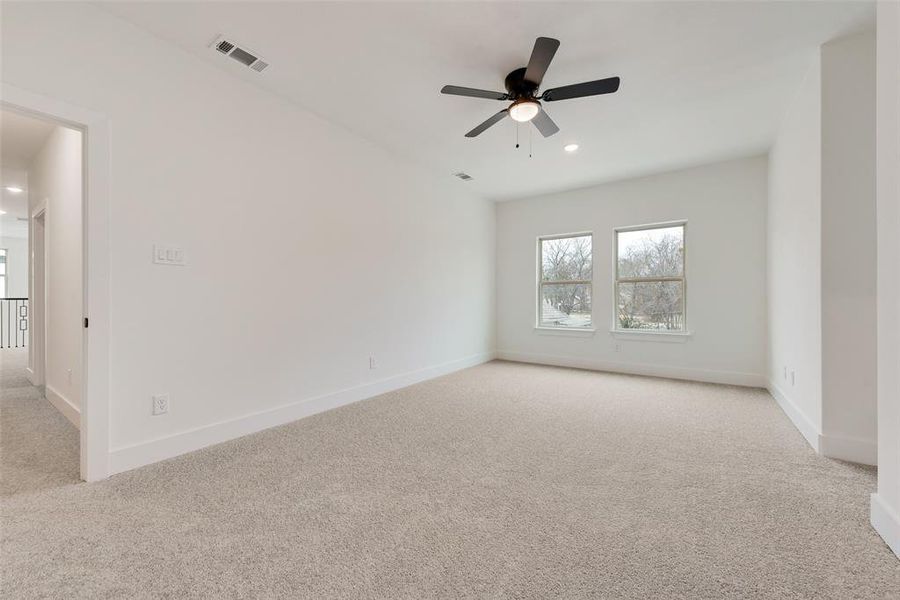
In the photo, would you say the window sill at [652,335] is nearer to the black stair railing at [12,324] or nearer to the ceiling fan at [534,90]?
the ceiling fan at [534,90]

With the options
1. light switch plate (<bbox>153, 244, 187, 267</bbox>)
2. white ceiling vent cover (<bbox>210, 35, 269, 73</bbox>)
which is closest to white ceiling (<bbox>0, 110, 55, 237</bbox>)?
light switch plate (<bbox>153, 244, 187, 267</bbox>)

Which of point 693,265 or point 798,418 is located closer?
point 798,418

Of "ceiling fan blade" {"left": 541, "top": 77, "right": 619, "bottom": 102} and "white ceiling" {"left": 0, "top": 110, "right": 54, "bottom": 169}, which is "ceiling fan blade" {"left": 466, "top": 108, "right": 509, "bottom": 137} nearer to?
"ceiling fan blade" {"left": 541, "top": 77, "right": 619, "bottom": 102}

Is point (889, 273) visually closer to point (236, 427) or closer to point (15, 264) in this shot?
point (236, 427)

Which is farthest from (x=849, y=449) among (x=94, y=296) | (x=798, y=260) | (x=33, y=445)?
(x=33, y=445)

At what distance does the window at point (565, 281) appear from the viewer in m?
5.62

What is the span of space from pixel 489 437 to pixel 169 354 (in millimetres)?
2268

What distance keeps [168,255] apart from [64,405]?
207cm

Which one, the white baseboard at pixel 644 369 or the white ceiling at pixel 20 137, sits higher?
the white ceiling at pixel 20 137

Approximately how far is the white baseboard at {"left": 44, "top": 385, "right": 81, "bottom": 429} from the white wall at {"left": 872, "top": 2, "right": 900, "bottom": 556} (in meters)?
4.93

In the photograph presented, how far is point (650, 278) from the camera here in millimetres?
5082

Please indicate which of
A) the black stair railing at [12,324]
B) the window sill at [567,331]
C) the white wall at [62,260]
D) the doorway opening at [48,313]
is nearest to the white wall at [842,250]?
the window sill at [567,331]

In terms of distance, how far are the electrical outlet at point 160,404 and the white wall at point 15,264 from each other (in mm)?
11235

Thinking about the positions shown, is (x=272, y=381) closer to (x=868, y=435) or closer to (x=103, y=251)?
(x=103, y=251)
